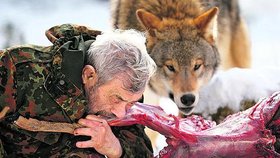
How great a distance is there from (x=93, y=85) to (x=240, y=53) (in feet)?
13.1

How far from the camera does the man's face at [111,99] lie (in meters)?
2.82

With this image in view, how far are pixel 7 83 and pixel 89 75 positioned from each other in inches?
14.4

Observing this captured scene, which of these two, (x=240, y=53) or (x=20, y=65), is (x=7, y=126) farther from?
(x=240, y=53)

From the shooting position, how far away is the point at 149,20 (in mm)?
5285

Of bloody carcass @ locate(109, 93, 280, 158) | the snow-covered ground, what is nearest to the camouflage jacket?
bloody carcass @ locate(109, 93, 280, 158)

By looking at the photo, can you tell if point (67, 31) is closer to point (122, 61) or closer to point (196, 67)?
point (122, 61)

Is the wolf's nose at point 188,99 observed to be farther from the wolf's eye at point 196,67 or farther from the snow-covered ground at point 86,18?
the snow-covered ground at point 86,18

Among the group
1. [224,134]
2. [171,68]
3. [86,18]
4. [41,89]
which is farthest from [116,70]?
[86,18]

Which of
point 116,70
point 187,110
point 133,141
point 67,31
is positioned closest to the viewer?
point 116,70

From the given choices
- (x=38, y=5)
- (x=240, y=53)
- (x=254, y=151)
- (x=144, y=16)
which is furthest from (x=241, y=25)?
(x=38, y=5)

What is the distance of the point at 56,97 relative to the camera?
9.40 feet

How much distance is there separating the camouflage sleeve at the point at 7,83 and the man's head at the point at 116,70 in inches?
12.6

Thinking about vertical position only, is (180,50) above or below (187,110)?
above

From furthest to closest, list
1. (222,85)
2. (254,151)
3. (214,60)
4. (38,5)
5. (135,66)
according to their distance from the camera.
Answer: (38,5) → (214,60) → (222,85) → (254,151) → (135,66)
